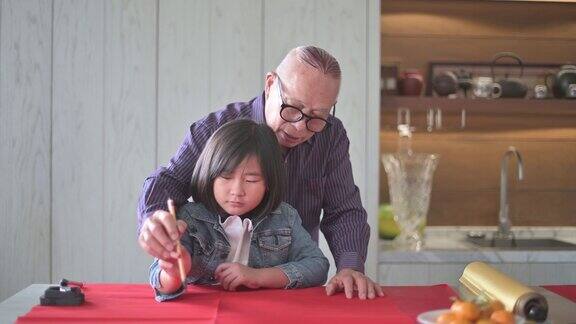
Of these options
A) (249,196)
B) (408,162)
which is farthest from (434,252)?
(249,196)

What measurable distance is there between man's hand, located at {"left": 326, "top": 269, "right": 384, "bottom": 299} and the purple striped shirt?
0.95 ft

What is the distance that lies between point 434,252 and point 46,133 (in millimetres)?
1712

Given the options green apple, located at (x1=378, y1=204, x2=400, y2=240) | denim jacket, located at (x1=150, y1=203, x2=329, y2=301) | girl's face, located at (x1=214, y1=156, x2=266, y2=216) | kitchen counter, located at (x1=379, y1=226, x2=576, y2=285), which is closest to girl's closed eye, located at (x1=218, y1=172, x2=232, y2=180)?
girl's face, located at (x1=214, y1=156, x2=266, y2=216)

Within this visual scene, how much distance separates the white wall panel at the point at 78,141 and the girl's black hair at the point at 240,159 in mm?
1417

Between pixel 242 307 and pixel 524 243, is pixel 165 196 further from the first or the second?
pixel 524 243

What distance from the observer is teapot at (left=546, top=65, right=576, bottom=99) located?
358 cm

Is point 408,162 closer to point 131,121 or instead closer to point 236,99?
point 236,99

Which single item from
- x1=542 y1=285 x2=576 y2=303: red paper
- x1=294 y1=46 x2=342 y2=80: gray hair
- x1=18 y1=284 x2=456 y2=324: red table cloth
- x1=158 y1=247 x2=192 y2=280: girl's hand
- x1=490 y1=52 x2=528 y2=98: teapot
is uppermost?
x1=490 y1=52 x2=528 y2=98: teapot

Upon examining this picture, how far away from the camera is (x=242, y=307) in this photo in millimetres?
1522

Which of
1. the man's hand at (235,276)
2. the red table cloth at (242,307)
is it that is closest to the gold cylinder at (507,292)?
the red table cloth at (242,307)

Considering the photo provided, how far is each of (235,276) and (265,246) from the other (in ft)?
0.64

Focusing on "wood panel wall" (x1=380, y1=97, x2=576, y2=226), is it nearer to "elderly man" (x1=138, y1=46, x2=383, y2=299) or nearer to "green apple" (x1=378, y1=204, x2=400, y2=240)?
"green apple" (x1=378, y1=204, x2=400, y2=240)

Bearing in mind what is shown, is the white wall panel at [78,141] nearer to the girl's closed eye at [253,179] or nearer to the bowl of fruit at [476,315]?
Result: the girl's closed eye at [253,179]

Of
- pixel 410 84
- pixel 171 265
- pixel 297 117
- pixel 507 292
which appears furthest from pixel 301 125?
pixel 410 84
